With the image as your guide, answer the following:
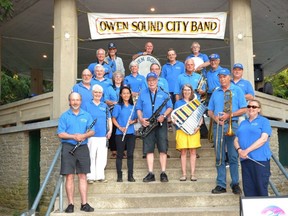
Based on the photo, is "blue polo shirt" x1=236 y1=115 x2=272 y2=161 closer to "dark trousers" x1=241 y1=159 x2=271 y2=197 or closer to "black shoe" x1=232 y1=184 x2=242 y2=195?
"dark trousers" x1=241 y1=159 x2=271 y2=197

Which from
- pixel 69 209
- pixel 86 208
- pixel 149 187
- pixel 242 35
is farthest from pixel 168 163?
pixel 242 35

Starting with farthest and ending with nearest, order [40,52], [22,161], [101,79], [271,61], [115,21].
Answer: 1. [271,61]
2. [40,52]
3. [22,161]
4. [115,21]
5. [101,79]

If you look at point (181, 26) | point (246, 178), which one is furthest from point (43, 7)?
point (246, 178)

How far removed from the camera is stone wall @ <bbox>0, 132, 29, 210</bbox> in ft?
34.8

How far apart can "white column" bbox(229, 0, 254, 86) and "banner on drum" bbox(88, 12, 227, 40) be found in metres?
0.46

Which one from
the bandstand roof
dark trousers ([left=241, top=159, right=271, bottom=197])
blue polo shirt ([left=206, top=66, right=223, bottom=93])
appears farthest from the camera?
the bandstand roof

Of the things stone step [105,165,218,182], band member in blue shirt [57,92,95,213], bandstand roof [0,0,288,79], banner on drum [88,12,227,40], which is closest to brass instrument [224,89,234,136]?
stone step [105,165,218,182]

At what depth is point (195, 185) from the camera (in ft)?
21.9

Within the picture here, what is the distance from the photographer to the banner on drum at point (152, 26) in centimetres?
921

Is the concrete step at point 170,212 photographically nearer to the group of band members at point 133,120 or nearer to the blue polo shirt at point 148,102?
the group of band members at point 133,120

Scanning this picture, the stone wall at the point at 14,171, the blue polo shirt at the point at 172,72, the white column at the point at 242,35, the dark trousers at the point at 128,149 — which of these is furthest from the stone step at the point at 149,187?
the stone wall at the point at 14,171

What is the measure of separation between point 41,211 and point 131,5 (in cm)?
600

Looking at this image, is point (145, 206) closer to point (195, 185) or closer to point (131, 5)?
point (195, 185)

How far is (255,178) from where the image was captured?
5.31 m
